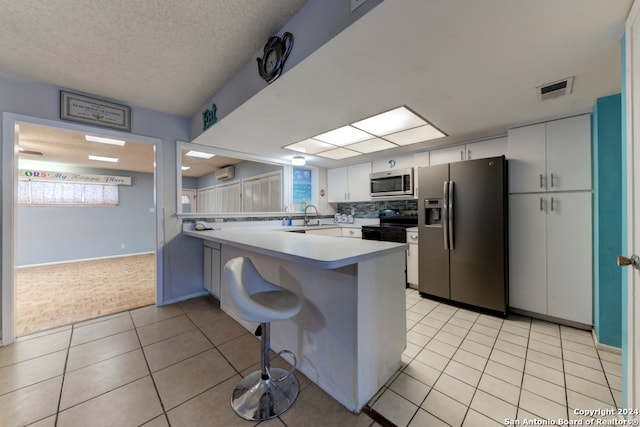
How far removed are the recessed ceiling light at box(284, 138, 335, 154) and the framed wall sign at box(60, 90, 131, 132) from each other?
6.15ft

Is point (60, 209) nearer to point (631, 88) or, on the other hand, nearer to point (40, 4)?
point (40, 4)

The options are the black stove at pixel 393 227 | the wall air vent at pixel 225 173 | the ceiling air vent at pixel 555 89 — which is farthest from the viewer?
the wall air vent at pixel 225 173

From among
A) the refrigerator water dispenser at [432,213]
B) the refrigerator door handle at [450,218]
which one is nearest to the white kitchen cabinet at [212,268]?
the refrigerator water dispenser at [432,213]

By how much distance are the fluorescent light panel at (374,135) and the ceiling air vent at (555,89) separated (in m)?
0.86

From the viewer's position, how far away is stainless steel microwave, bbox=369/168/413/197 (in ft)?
11.5

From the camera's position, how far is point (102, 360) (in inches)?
71.8

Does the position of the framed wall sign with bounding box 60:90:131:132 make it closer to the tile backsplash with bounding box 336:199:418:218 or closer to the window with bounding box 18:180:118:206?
the tile backsplash with bounding box 336:199:418:218

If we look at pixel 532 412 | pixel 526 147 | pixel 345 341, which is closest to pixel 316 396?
pixel 345 341

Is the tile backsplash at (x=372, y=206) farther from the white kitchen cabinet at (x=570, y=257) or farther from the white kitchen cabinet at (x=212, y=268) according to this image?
the white kitchen cabinet at (x=212, y=268)

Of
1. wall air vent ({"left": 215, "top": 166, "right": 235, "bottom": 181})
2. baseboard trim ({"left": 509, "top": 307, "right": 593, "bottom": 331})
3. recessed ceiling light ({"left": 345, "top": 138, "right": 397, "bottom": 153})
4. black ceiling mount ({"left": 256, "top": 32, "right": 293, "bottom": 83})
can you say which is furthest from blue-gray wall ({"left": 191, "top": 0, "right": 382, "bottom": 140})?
wall air vent ({"left": 215, "top": 166, "right": 235, "bottom": 181})

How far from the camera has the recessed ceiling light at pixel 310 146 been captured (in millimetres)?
3115

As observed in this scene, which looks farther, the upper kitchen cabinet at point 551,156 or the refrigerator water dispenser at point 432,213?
the refrigerator water dispenser at point 432,213

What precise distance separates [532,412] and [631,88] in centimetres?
173

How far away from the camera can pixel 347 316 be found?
1350 millimetres
